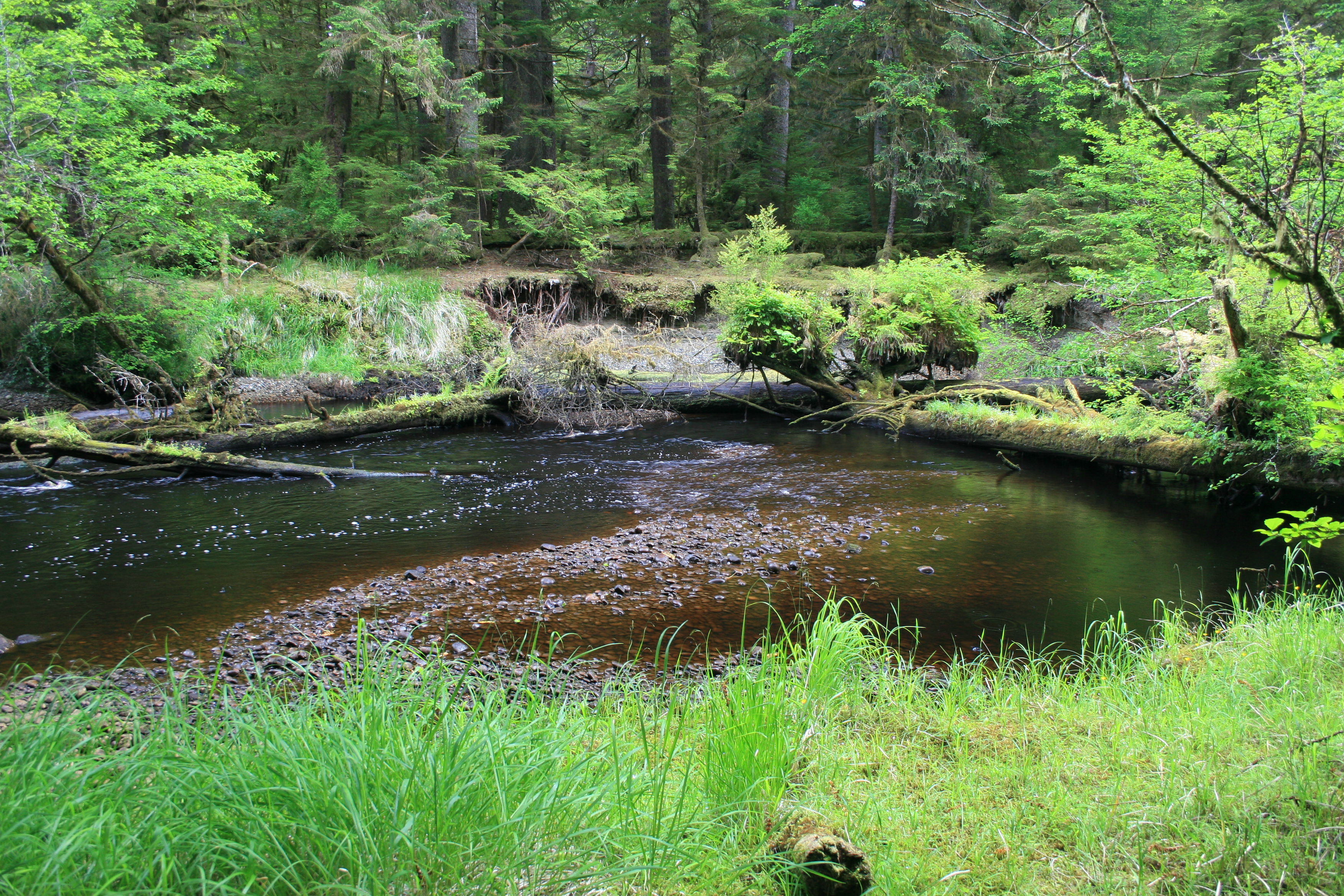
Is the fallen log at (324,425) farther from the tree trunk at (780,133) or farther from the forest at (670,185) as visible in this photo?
the tree trunk at (780,133)

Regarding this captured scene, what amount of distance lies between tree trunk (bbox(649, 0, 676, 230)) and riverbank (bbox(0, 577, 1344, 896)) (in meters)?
19.0

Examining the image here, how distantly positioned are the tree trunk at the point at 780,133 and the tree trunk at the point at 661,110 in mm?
3169

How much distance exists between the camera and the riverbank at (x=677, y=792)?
1753 mm

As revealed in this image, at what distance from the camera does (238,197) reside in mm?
11727

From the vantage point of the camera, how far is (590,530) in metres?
7.52

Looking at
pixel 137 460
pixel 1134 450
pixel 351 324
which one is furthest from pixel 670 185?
pixel 137 460

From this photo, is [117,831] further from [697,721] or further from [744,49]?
[744,49]

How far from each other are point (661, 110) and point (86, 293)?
1460cm

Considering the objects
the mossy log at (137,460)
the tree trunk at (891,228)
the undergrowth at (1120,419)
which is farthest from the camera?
the tree trunk at (891,228)

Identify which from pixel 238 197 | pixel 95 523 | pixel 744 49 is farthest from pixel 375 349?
pixel 744 49

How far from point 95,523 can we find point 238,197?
652 centimetres

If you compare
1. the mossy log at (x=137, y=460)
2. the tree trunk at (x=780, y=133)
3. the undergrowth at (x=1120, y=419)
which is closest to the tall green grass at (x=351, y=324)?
the mossy log at (x=137, y=460)

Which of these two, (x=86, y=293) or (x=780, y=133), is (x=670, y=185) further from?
(x=86, y=293)

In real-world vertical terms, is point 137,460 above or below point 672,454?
above
